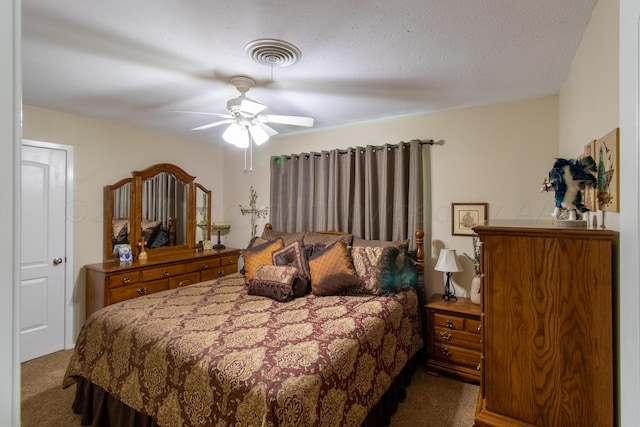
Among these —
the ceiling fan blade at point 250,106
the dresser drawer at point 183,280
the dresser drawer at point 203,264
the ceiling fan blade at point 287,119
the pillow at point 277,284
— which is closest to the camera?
the ceiling fan blade at point 250,106

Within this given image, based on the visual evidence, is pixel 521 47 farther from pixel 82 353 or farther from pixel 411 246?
pixel 82 353

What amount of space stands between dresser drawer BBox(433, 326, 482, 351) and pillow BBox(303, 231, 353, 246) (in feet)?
3.76

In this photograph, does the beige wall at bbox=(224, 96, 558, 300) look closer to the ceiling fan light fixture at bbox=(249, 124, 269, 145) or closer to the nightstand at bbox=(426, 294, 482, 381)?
the nightstand at bbox=(426, 294, 482, 381)

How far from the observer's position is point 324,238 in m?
3.32

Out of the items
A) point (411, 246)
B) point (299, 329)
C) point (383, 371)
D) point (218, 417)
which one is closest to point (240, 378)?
point (218, 417)

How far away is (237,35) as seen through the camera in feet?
5.82

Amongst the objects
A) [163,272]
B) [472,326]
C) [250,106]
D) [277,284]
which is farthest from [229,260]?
[472,326]

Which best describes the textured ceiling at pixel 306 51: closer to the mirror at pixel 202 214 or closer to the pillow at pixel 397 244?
the pillow at pixel 397 244

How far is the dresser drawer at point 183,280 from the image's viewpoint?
143 inches

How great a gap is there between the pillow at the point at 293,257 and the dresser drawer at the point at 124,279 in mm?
1519

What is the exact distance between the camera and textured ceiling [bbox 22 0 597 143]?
1561mm

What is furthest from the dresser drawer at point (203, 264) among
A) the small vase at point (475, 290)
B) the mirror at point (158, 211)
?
the small vase at point (475, 290)

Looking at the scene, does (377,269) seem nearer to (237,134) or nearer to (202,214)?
(237,134)

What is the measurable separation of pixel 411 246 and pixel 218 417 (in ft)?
7.49
